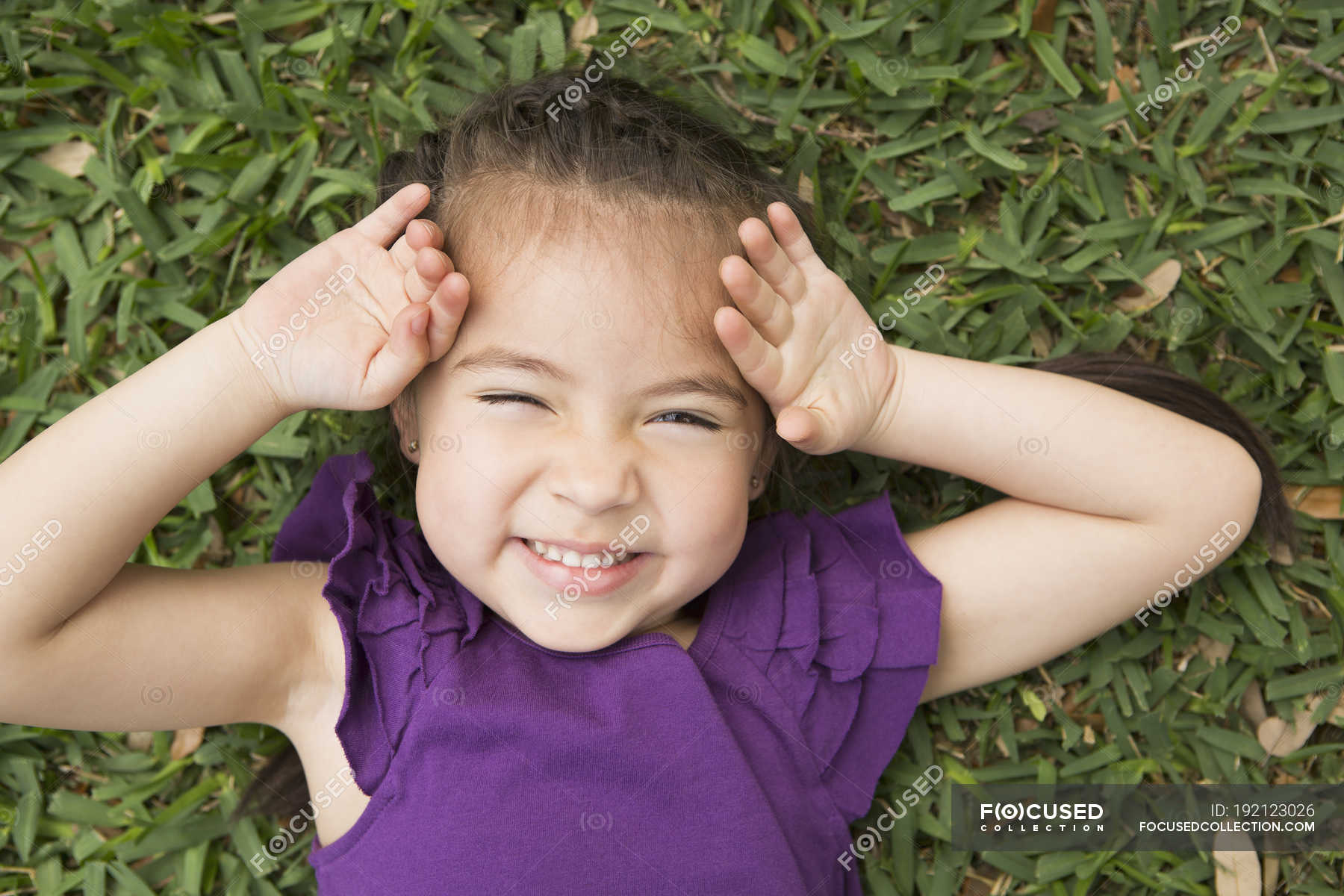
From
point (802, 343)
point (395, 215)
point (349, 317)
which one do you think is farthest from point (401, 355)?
point (802, 343)

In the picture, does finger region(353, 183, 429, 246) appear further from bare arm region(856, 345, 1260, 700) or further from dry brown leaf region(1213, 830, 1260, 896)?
dry brown leaf region(1213, 830, 1260, 896)

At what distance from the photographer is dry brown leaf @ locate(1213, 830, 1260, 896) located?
1.98 m

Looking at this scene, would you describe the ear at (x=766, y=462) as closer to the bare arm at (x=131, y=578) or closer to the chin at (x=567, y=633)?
the chin at (x=567, y=633)

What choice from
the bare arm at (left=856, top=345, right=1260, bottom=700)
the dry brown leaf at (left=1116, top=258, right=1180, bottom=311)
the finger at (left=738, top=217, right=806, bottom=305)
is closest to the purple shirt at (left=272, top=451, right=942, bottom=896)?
the bare arm at (left=856, top=345, right=1260, bottom=700)

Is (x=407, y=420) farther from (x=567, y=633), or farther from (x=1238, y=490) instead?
(x=1238, y=490)

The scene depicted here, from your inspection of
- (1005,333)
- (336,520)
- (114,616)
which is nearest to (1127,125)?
(1005,333)

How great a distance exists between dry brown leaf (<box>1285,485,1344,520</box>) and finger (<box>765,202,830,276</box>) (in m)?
1.05

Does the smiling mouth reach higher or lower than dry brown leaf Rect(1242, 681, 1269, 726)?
higher

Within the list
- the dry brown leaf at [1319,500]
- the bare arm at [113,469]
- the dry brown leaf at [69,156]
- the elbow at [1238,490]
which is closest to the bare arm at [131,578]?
the bare arm at [113,469]

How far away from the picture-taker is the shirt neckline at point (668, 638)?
171 cm

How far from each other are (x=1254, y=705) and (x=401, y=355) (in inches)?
66.7

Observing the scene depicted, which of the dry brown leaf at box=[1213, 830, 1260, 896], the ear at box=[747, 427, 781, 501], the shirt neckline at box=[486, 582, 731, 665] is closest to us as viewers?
the shirt neckline at box=[486, 582, 731, 665]

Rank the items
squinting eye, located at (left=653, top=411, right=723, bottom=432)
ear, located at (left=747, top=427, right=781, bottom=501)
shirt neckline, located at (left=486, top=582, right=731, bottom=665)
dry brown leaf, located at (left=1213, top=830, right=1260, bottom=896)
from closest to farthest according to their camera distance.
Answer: squinting eye, located at (left=653, top=411, right=723, bottom=432) → shirt neckline, located at (left=486, top=582, right=731, bottom=665) → ear, located at (left=747, top=427, right=781, bottom=501) → dry brown leaf, located at (left=1213, top=830, right=1260, bottom=896)

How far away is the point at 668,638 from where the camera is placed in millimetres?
1709
